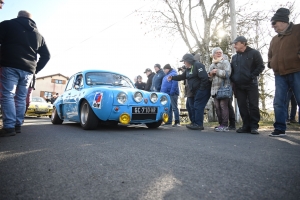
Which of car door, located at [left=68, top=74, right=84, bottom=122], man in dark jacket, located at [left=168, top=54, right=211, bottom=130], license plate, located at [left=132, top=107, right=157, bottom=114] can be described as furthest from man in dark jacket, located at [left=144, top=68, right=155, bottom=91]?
license plate, located at [left=132, top=107, right=157, bottom=114]

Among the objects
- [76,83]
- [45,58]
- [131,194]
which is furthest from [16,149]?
[76,83]

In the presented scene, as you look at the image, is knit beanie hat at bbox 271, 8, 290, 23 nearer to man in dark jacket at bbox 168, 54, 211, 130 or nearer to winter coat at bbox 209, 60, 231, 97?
winter coat at bbox 209, 60, 231, 97

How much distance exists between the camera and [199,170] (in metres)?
1.41

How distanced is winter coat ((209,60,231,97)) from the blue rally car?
1034 mm

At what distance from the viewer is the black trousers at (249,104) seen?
389 centimetres

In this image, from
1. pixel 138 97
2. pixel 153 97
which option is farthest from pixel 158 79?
pixel 138 97

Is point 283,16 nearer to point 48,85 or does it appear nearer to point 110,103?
point 110,103

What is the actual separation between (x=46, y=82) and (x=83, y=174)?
46.4m

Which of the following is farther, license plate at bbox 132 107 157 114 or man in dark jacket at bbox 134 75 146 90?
man in dark jacket at bbox 134 75 146 90

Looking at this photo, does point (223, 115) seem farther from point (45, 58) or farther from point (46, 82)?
point (46, 82)

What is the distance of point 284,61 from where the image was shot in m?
3.19

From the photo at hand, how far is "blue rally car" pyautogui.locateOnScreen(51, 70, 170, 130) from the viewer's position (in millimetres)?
3740

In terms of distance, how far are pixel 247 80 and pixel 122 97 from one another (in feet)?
7.90

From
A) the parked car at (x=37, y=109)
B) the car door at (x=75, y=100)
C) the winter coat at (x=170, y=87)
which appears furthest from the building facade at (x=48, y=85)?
the winter coat at (x=170, y=87)
